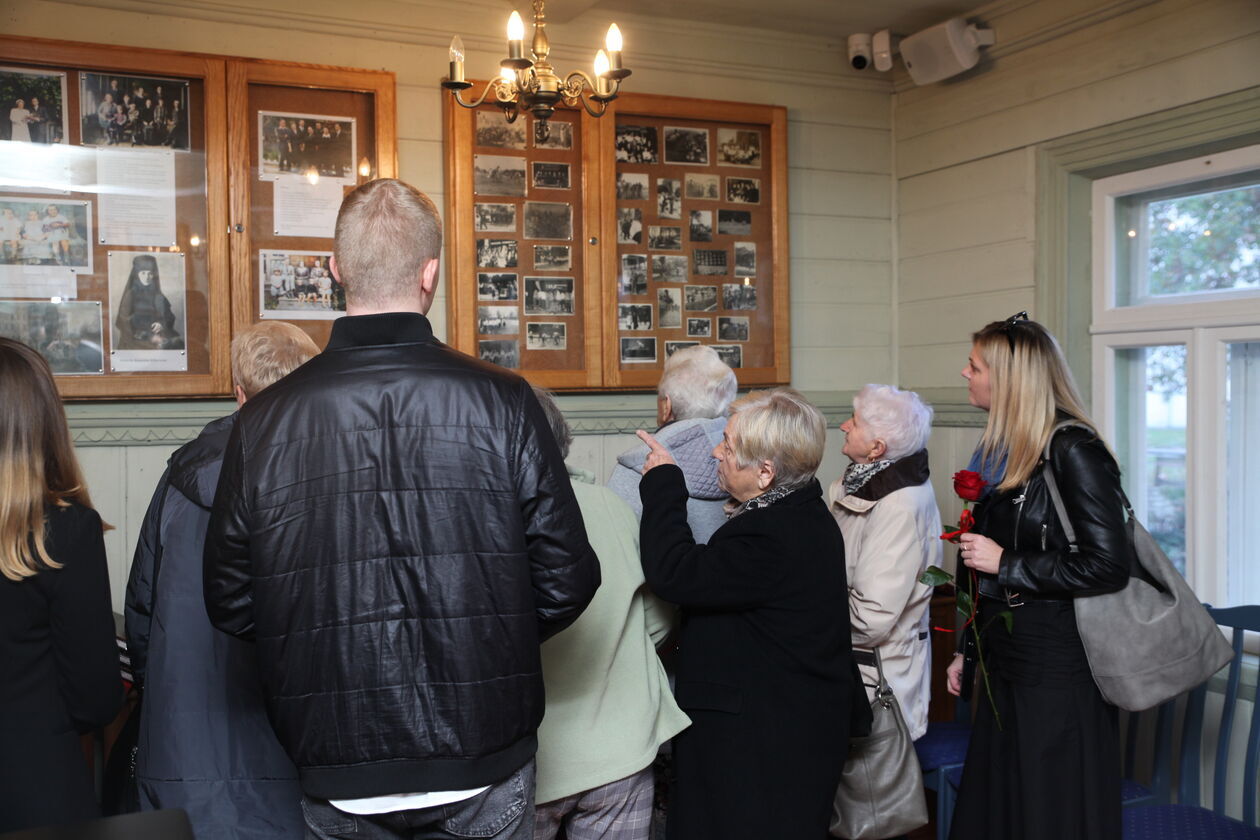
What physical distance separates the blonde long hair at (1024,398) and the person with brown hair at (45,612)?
1790 millimetres

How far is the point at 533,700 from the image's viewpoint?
1.61 meters

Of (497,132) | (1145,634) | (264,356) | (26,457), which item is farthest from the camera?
(497,132)

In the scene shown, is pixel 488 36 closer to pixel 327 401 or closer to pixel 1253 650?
pixel 327 401

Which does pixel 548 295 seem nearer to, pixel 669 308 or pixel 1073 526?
pixel 669 308

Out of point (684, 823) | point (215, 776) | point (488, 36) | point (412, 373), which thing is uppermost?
point (488, 36)

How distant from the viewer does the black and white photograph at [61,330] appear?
11.0 ft

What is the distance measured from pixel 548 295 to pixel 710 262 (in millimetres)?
706

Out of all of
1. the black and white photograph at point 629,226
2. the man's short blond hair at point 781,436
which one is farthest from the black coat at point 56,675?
the black and white photograph at point 629,226

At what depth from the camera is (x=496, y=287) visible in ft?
13.1

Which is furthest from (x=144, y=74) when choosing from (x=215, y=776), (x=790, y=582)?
(x=790, y=582)

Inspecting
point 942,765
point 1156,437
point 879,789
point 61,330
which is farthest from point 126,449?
point 1156,437

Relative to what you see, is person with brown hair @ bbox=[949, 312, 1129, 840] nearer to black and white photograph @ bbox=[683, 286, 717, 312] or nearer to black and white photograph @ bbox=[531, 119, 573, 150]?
black and white photograph @ bbox=[683, 286, 717, 312]

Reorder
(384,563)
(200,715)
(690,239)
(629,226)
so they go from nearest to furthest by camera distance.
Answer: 1. (384,563)
2. (200,715)
3. (629,226)
4. (690,239)

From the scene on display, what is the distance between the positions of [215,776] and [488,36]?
290 centimetres
